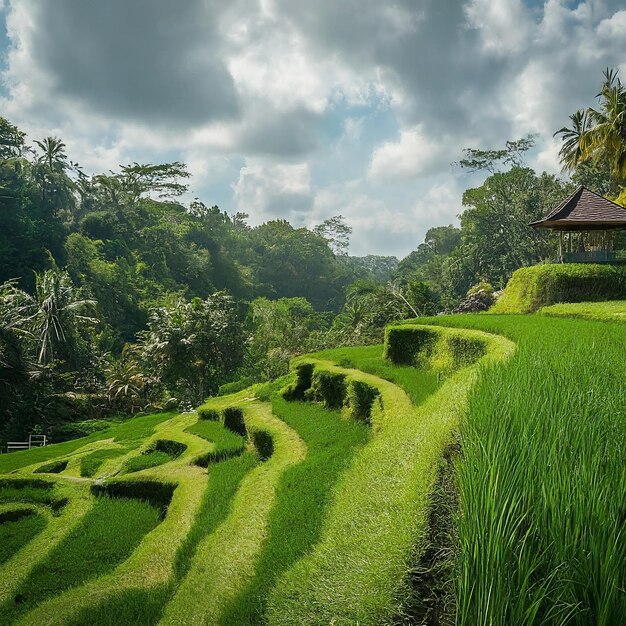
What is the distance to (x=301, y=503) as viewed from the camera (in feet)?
19.9

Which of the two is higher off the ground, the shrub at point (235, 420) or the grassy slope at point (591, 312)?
the grassy slope at point (591, 312)

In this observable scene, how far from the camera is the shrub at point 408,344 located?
11211mm

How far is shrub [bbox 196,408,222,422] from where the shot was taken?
13939 mm

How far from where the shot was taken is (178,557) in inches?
240

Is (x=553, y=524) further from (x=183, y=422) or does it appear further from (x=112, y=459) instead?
(x=183, y=422)

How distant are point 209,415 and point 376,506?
1053 centimetres

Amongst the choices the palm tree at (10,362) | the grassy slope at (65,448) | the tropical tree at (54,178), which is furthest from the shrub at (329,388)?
the tropical tree at (54,178)

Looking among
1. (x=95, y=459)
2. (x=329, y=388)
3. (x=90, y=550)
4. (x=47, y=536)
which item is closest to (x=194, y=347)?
(x=95, y=459)

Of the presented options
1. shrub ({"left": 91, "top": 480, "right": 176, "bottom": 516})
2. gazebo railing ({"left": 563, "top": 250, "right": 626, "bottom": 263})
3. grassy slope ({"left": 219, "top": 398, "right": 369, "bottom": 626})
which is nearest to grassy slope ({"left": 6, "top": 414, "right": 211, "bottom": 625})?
shrub ({"left": 91, "top": 480, "right": 176, "bottom": 516})

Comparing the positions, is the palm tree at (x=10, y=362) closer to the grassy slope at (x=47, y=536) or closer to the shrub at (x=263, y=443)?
the grassy slope at (x=47, y=536)

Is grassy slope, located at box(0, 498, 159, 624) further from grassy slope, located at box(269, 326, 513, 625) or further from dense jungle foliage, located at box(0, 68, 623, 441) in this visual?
dense jungle foliage, located at box(0, 68, 623, 441)

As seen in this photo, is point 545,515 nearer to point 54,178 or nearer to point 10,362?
point 10,362

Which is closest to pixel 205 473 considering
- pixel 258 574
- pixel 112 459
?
pixel 112 459

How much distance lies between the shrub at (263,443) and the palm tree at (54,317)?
665 inches
